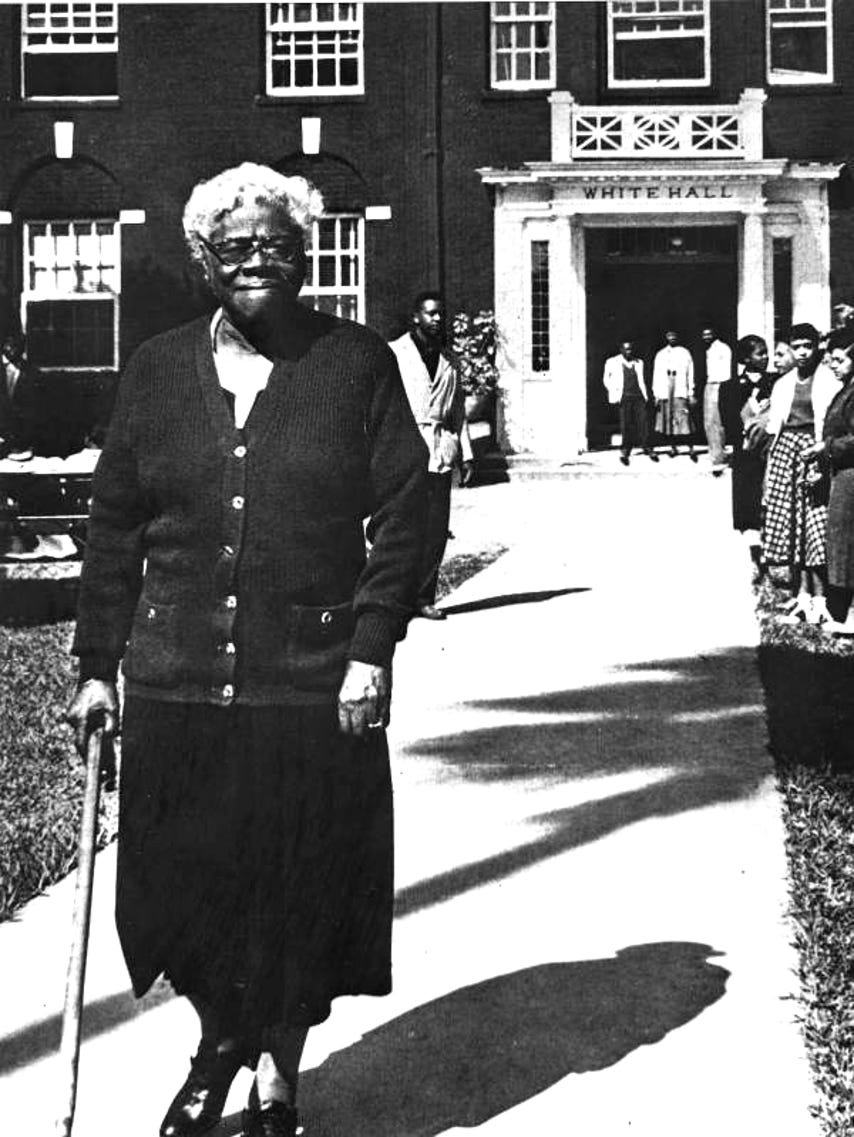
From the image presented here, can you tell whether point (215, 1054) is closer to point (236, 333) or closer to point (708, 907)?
point (236, 333)

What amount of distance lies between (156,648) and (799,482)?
8.20 metres

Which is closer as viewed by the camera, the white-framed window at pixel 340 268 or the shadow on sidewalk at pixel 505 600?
the shadow on sidewalk at pixel 505 600

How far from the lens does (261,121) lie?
25.4 metres

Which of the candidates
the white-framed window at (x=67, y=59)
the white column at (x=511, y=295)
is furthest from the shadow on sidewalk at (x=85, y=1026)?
the white-framed window at (x=67, y=59)

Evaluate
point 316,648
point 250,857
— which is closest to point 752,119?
point 316,648

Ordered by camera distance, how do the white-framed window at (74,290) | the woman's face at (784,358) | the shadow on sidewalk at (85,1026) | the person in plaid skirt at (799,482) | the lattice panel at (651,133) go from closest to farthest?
1. the shadow on sidewalk at (85,1026)
2. the person in plaid skirt at (799,482)
3. the woman's face at (784,358)
4. the lattice panel at (651,133)
5. the white-framed window at (74,290)

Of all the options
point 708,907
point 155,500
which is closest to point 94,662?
point 155,500

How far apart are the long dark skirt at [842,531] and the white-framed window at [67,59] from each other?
17.7m

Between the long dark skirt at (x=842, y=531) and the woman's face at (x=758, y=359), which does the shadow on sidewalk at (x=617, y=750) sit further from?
the woman's face at (x=758, y=359)

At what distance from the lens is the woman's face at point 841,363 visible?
10625 millimetres

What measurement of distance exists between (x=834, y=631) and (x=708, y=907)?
5593 millimetres

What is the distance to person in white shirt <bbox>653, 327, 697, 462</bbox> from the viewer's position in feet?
81.2

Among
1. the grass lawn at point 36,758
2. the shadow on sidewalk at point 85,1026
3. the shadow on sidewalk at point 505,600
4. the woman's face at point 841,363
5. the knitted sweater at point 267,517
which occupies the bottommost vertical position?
the shadow on sidewalk at point 85,1026

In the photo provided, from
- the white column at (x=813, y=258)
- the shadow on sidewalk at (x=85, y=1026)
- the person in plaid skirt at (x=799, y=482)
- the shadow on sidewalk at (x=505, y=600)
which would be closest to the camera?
the shadow on sidewalk at (x=85, y=1026)
